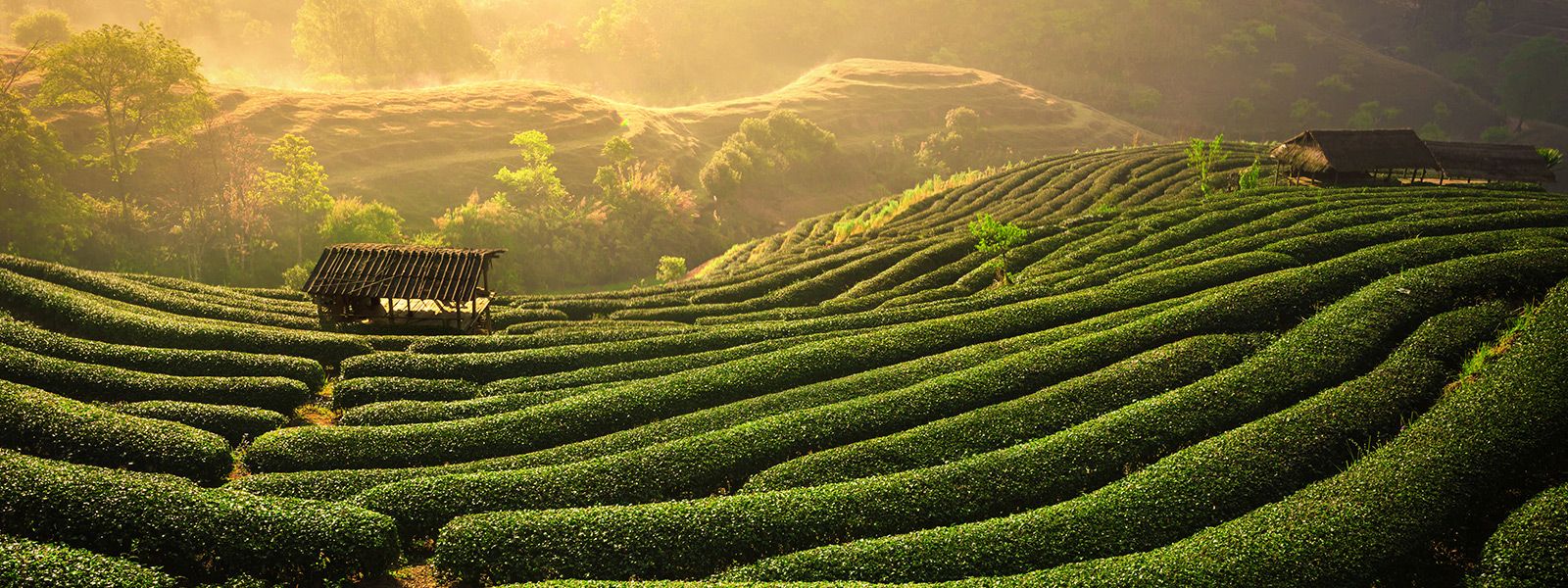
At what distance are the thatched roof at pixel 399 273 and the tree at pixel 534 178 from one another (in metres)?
39.4

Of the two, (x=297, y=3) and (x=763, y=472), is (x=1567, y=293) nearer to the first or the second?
(x=763, y=472)

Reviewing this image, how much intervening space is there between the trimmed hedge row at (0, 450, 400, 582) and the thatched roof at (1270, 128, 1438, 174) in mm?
54404

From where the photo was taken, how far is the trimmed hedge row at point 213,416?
1081 inches

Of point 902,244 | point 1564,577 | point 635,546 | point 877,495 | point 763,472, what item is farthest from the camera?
point 902,244

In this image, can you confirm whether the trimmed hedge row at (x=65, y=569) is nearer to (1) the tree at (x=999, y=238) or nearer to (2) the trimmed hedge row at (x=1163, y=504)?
(2) the trimmed hedge row at (x=1163, y=504)

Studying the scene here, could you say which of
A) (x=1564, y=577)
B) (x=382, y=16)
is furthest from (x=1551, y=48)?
(x=382, y=16)

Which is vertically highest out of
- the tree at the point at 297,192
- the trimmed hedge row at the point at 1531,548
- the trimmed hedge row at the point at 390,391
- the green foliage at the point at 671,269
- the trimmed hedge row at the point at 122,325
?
the tree at the point at 297,192

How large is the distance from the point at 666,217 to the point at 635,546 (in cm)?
6420

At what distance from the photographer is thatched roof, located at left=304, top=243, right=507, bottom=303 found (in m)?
38.9

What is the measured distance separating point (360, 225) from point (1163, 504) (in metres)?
63.1

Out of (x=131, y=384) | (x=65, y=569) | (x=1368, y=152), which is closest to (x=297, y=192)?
(x=131, y=384)

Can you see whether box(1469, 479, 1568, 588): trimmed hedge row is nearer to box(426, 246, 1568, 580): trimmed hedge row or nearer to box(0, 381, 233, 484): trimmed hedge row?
box(426, 246, 1568, 580): trimmed hedge row

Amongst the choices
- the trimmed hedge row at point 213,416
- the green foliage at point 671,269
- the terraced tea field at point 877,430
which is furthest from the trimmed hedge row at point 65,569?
the green foliage at point 671,269

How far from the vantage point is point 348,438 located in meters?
27.0
